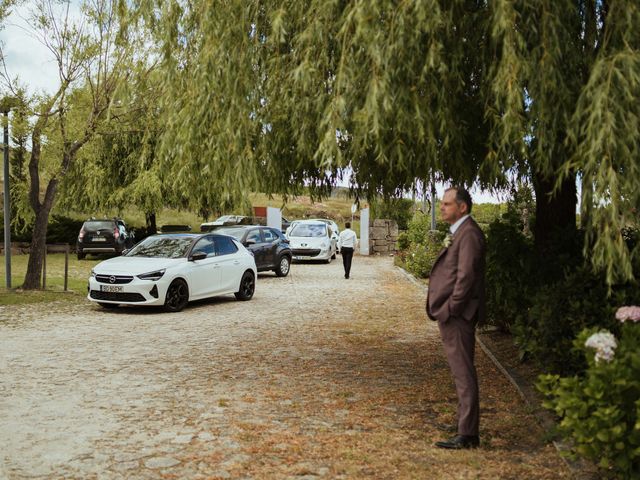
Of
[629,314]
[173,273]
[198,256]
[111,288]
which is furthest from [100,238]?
[629,314]

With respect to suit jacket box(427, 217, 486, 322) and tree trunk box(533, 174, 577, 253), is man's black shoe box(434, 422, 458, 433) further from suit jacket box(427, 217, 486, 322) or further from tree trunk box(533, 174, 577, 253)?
tree trunk box(533, 174, 577, 253)

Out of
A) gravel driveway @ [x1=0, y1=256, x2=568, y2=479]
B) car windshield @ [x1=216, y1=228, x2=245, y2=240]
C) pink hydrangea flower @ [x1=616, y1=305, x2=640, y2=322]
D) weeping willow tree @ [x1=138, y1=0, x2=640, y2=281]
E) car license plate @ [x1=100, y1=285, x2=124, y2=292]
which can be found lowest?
gravel driveway @ [x1=0, y1=256, x2=568, y2=479]

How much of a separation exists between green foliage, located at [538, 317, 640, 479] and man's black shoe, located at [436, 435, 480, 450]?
1280 mm

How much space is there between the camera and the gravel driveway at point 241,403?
17.2 feet

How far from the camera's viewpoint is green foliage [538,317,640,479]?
410 centimetres

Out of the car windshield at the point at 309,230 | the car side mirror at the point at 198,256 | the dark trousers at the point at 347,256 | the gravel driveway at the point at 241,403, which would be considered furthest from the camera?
the car windshield at the point at 309,230

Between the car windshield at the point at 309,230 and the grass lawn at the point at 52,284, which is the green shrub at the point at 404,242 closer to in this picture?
the car windshield at the point at 309,230

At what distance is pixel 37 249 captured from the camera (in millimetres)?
17422

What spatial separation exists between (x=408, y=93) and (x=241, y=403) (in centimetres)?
358

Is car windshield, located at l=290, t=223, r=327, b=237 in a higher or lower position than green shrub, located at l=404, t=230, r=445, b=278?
higher

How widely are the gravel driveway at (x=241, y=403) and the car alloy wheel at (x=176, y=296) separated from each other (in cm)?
87

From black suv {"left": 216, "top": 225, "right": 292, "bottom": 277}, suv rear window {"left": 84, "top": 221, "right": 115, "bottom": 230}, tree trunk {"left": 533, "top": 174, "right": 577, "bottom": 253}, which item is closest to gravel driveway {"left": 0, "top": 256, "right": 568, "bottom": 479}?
tree trunk {"left": 533, "top": 174, "right": 577, "bottom": 253}

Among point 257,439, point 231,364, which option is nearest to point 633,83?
point 257,439

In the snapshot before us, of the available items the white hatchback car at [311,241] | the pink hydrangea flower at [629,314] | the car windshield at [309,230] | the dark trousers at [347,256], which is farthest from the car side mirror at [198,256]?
the car windshield at [309,230]
